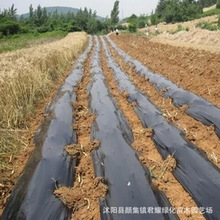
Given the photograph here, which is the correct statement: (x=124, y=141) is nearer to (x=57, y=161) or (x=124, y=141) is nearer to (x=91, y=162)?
(x=91, y=162)

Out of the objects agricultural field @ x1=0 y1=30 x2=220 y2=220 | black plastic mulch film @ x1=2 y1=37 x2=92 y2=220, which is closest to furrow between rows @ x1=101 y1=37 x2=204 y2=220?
agricultural field @ x1=0 y1=30 x2=220 y2=220

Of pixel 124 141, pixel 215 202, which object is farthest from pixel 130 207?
pixel 124 141

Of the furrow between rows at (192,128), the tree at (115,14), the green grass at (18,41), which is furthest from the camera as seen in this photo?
the tree at (115,14)

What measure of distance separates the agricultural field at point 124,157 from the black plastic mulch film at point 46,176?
0.01 metres

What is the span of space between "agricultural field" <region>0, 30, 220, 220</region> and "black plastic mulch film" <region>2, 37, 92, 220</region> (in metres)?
0.01

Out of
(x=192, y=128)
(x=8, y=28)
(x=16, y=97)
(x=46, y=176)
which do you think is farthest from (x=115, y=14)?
(x=46, y=176)

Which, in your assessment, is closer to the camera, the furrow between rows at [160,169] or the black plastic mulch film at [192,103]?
the furrow between rows at [160,169]

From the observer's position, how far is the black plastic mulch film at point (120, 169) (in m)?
2.80

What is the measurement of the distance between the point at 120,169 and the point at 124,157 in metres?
0.29

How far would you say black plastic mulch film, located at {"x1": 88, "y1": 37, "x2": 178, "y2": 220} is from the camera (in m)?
2.80

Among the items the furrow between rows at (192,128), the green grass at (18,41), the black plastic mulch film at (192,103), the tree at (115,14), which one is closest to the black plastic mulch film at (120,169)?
the furrow between rows at (192,128)

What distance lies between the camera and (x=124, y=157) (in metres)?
3.65

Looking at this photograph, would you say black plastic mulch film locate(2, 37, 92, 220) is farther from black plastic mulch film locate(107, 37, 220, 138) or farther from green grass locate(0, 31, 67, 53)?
green grass locate(0, 31, 67, 53)

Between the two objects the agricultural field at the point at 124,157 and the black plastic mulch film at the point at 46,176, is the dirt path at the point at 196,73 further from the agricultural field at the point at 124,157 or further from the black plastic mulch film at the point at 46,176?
the black plastic mulch film at the point at 46,176
